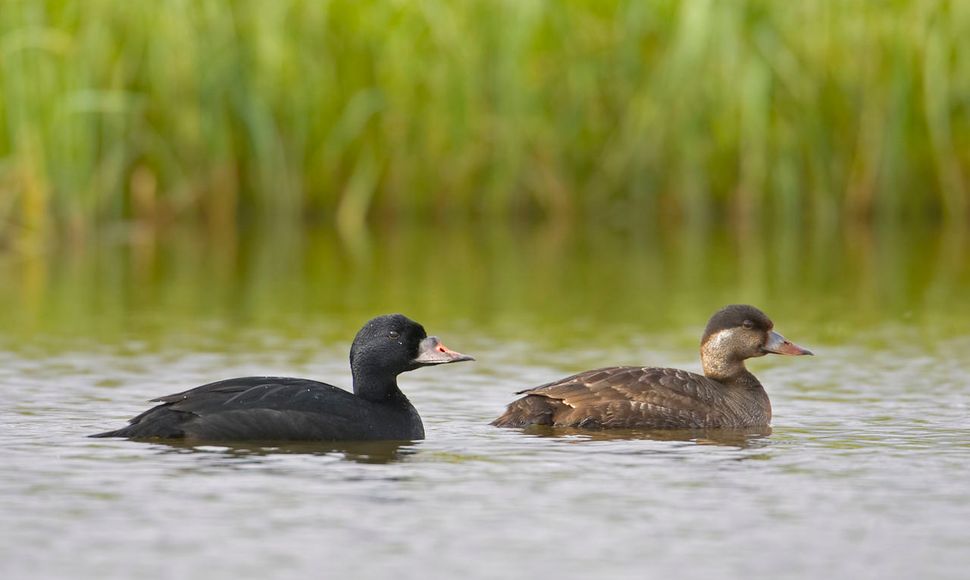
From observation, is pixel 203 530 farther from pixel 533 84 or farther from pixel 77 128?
pixel 533 84

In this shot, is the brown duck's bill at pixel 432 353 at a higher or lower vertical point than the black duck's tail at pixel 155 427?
higher

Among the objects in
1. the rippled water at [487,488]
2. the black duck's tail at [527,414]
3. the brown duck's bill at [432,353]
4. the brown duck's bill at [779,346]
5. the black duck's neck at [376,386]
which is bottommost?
the rippled water at [487,488]

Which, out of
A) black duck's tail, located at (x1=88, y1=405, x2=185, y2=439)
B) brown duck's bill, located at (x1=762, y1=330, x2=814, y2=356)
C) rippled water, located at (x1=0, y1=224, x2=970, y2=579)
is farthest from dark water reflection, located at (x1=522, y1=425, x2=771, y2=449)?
black duck's tail, located at (x1=88, y1=405, x2=185, y2=439)

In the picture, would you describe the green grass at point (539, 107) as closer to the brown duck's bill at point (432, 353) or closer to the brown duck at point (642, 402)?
the brown duck at point (642, 402)

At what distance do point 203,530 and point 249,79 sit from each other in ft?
44.8

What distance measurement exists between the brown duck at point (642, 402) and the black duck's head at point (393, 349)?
1.56ft

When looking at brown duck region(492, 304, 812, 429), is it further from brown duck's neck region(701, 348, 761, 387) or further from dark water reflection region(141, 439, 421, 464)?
dark water reflection region(141, 439, 421, 464)

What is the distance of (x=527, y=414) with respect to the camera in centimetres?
896

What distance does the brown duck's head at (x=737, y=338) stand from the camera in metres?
9.88

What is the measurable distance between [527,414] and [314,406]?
115cm

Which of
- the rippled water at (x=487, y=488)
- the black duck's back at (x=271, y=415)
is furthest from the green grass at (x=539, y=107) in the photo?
the black duck's back at (x=271, y=415)

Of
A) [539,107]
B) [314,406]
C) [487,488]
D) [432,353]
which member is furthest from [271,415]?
[539,107]

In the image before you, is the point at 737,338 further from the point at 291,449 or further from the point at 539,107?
the point at 539,107

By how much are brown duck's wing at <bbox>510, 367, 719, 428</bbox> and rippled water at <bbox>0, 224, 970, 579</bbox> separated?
204 millimetres
